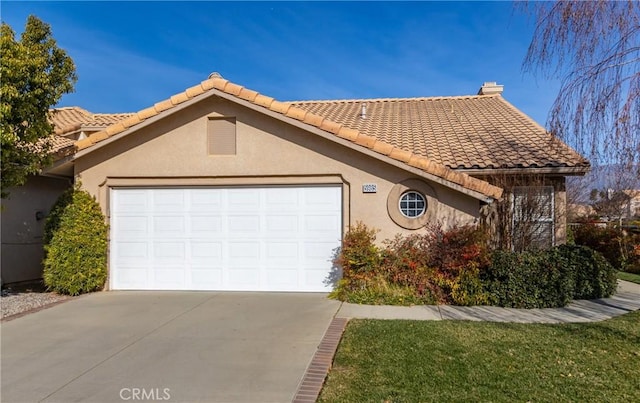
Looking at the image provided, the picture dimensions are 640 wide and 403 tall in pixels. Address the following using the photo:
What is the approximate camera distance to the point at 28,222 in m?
11.2

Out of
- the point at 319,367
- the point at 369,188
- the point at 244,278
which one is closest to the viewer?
the point at 319,367

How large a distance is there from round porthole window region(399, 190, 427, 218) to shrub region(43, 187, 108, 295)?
6.79 metres

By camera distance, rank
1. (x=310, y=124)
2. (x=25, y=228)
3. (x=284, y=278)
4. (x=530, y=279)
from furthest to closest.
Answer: (x=25, y=228)
(x=284, y=278)
(x=310, y=124)
(x=530, y=279)

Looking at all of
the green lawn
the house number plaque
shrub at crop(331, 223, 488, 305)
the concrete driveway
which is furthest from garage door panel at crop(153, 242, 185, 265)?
the green lawn

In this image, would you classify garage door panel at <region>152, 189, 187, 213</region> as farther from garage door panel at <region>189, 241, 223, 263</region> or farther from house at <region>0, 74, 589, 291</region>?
garage door panel at <region>189, 241, 223, 263</region>

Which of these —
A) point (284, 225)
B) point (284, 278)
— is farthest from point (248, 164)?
point (284, 278)

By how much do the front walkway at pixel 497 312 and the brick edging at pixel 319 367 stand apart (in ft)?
3.63

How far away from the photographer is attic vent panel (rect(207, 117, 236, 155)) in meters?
9.75

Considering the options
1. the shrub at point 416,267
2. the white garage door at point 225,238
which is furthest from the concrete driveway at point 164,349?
the white garage door at point 225,238

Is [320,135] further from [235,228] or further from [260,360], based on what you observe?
[260,360]

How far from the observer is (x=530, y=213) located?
9922mm

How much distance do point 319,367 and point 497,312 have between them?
415 centimetres

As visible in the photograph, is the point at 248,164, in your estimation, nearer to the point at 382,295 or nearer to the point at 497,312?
the point at 382,295

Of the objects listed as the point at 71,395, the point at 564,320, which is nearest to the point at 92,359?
the point at 71,395
